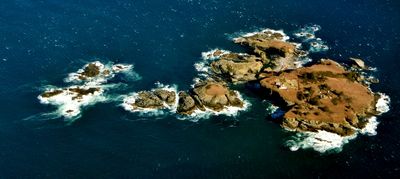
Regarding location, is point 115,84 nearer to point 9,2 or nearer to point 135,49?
point 135,49

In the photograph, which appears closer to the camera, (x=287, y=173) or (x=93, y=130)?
(x=287, y=173)

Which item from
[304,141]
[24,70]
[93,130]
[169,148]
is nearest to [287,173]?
[304,141]

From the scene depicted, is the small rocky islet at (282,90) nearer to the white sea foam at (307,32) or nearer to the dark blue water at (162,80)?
the dark blue water at (162,80)

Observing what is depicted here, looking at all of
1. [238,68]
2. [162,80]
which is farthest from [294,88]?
[162,80]

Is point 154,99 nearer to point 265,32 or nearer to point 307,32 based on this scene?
point 265,32

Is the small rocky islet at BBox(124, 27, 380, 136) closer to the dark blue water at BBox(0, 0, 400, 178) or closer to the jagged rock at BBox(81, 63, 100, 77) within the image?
the dark blue water at BBox(0, 0, 400, 178)

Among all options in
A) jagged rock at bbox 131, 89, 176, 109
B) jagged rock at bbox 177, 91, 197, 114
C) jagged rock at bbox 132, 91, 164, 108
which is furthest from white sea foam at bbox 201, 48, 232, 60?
jagged rock at bbox 132, 91, 164, 108

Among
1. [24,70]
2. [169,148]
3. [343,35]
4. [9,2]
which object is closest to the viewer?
[169,148]
